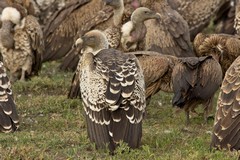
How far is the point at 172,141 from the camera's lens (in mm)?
9344

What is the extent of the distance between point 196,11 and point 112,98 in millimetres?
6747

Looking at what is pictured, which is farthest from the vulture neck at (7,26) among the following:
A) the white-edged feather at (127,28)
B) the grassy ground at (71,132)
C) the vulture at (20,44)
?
the white-edged feather at (127,28)

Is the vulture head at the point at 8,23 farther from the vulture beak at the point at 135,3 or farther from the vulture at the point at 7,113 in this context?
the vulture at the point at 7,113

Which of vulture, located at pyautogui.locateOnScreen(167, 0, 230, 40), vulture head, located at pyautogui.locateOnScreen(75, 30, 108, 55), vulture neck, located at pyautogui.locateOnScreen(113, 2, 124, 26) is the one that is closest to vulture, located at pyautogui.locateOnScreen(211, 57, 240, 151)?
vulture head, located at pyautogui.locateOnScreen(75, 30, 108, 55)

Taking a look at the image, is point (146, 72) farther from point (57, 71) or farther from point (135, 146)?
point (57, 71)

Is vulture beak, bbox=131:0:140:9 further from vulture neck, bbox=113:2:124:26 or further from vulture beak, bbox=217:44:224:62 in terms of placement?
vulture beak, bbox=217:44:224:62

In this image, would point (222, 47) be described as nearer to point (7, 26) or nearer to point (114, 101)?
point (114, 101)

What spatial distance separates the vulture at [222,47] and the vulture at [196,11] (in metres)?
3.56

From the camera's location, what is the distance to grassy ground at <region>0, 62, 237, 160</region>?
8.54m

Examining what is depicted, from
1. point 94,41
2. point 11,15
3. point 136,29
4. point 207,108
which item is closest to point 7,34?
point 11,15

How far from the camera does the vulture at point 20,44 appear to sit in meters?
13.0

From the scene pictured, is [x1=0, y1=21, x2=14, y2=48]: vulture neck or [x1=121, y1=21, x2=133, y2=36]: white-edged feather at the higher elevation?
[x1=121, y1=21, x2=133, y2=36]: white-edged feather

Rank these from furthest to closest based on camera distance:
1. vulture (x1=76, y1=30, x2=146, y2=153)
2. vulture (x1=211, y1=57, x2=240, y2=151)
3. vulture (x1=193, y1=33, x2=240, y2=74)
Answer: vulture (x1=193, y1=33, x2=240, y2=74) < vulture (x1=76, y1=30, x2=146, y2=153) < vulture (x1=211, y1=57, x2=240, y2=151)

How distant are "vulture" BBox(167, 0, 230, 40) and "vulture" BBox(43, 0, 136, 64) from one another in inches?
53.3
